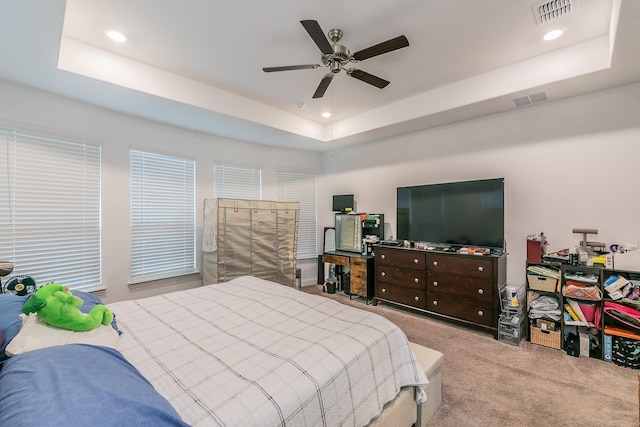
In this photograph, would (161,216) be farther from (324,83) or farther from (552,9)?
(552,9)

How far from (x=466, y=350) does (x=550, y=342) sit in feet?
2.83

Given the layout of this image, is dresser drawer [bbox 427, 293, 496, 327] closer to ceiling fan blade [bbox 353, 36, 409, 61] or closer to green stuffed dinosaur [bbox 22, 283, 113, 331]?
ceiling fan blade [bbox 353, 36, 409, 61]

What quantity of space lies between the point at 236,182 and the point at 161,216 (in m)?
1.23

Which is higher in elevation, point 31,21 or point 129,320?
point 31,21

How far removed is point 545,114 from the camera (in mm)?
3137

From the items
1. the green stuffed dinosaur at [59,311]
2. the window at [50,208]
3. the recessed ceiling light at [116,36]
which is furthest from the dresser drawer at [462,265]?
the window at [50,208]

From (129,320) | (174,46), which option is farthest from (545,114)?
(129,320)

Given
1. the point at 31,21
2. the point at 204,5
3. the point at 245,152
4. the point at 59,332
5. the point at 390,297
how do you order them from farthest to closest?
the point at 245,152
the point at 390,297
the point at 204,5
the point at 31,21
the point at 59,332

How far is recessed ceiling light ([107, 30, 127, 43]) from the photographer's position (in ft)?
7.50

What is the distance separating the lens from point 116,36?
2.34 metres

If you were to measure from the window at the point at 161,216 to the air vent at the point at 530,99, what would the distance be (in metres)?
4.19

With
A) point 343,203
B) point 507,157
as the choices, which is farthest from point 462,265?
point 343,203

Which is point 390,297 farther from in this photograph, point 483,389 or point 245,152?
point 245,152

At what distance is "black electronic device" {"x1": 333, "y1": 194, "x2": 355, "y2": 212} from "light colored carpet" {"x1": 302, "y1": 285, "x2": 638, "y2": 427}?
8.14ft
